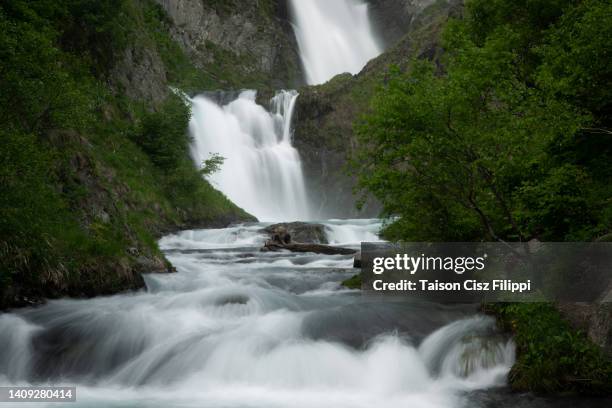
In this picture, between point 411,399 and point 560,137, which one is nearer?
point 411,399

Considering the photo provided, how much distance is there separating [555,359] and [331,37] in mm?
103195

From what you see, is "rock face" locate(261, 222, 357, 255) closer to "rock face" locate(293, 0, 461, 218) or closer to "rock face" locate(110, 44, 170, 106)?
"rock face" locate(110, 44, 170, 106)

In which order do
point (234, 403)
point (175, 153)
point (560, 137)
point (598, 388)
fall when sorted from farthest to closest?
1. point (175, 153)
2. point (560, 137)
3. point (234, 403)
4. point (598, 388)

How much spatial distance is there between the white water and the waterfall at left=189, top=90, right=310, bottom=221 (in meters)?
31.7

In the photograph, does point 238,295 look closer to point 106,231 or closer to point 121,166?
point 106,231

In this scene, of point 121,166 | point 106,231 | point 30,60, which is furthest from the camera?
point 121,166

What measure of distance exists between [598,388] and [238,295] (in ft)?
26.2

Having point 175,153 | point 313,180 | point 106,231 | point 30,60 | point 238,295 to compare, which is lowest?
point 238,295

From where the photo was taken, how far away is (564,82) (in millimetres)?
9781

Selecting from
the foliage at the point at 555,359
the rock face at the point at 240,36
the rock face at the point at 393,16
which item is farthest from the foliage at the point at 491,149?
the rock face at the point at 393,16

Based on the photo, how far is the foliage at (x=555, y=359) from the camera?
24.1 feet

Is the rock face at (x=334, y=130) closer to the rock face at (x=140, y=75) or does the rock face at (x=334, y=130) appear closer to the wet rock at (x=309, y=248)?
the rock face at (x=140, y=75)

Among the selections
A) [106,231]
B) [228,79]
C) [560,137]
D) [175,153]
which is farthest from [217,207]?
[228,79]

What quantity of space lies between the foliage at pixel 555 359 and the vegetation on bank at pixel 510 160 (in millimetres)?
18
